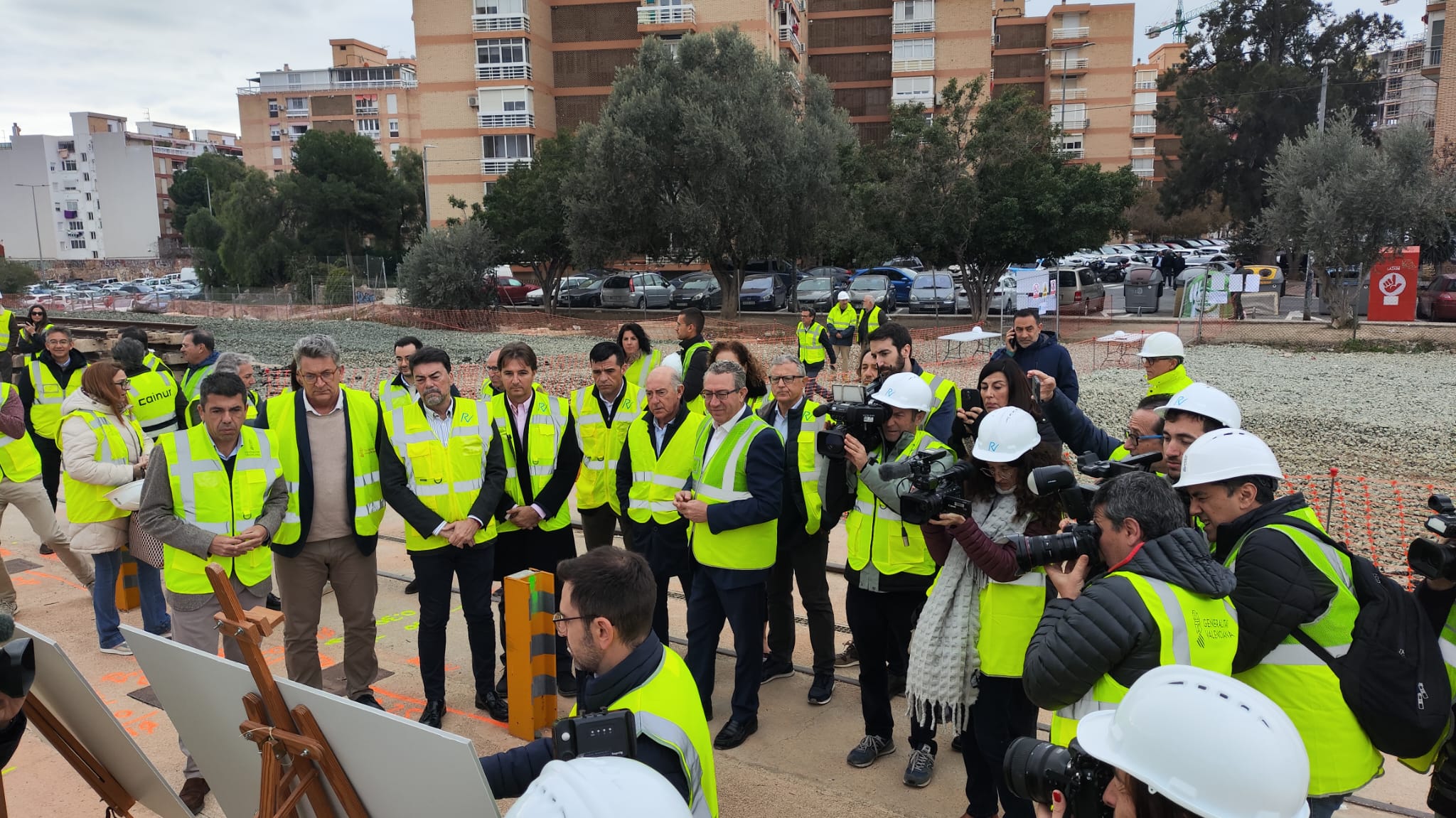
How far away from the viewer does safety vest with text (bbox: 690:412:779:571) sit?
4602 mm

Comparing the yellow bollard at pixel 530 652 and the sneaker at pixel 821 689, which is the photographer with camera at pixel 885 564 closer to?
the sneaker at pixel 821 689

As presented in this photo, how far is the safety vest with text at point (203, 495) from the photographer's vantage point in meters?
4.47

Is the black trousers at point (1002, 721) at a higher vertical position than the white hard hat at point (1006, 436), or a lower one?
lower

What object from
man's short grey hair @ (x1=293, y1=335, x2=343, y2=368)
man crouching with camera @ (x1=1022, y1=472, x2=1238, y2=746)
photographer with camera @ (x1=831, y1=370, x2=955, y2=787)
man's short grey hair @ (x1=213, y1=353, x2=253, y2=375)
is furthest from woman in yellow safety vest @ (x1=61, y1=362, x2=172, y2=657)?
man crouching with camera @ (x1=1022, y1=472, x2=1238, y2=746)

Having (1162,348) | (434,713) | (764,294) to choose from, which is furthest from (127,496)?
(764,294)

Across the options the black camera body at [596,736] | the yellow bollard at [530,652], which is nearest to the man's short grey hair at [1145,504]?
the black camera body at [596,736]

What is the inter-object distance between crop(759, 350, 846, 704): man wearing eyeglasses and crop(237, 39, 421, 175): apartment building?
298ft

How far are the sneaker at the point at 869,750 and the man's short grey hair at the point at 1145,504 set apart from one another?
7.00ft

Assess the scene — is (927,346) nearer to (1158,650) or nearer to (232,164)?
(1158,650)

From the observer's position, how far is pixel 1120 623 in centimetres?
251

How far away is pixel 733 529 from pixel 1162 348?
9.92ft

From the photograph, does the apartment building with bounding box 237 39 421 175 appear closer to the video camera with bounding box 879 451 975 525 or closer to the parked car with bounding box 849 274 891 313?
the parked car with bounding box 849 274 891 313

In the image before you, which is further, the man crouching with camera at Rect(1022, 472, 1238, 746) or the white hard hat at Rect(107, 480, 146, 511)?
the white hard hat at Rect(107, 480, 146, 511)

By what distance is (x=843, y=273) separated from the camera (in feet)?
122
